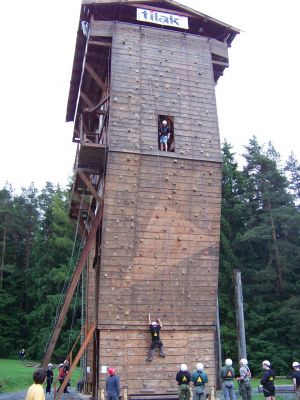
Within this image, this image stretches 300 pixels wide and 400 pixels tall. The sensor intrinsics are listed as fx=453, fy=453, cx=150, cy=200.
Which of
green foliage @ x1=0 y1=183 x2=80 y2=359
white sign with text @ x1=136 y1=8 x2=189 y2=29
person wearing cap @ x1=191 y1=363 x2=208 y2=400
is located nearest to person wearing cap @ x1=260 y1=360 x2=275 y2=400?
person wearing cap @ x1=191 y1=363 x2=208 y2=400

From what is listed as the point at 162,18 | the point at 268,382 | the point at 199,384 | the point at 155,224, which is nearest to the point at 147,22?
the point at 162,18

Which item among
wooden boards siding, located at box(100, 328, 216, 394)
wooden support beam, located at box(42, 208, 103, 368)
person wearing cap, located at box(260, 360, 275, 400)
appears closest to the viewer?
person wearing cap, located at box(260, 360, 275, 400)

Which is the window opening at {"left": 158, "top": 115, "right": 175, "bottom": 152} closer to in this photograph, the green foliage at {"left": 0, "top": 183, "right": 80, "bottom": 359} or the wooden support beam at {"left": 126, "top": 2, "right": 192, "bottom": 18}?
the wooden support beam at {"left": 126, "top": 2, "right": 192, "bottom": 18}

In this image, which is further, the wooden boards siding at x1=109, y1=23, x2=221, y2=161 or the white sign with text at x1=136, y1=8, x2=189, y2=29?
the white sign with text at x1=136, y1=8, x2=189, y2=29

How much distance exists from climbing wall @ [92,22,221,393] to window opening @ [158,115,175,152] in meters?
0.22

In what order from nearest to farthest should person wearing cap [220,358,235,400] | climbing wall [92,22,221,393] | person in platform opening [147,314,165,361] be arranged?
person wearing cap [220,358,235,400], person in platform opening [147,314,165,361], climbing wall [92,22,221,393]

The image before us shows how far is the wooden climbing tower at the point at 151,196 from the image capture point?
1420 centimetres

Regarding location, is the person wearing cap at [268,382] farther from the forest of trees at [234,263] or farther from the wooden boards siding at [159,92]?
the forest of trees at [234,263]

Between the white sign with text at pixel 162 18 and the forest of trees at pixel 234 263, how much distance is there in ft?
64.7

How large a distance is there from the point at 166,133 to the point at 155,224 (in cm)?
318

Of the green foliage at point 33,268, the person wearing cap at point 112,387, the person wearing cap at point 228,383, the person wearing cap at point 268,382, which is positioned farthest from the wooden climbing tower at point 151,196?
the green foliage at point 33,268

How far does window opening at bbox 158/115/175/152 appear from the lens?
15430 mm

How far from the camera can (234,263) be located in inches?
1358

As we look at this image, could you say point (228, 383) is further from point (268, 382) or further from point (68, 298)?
point (68, 298)
